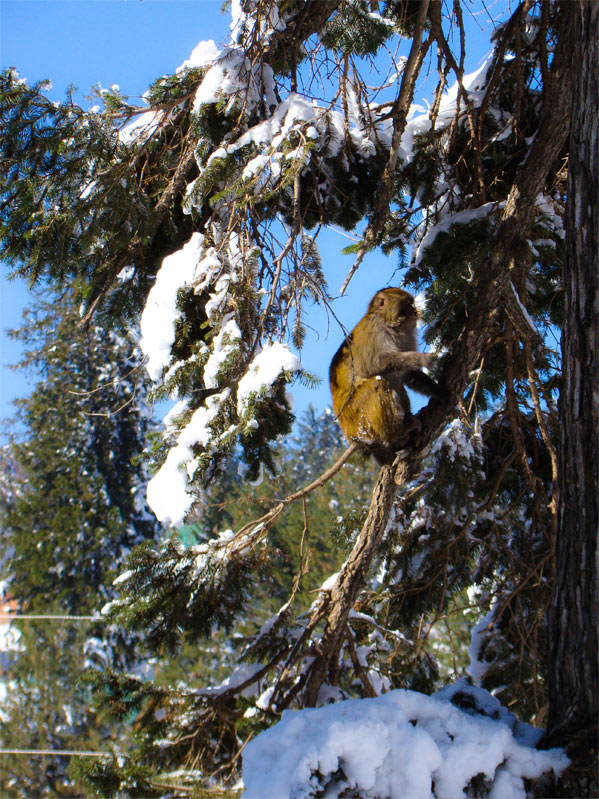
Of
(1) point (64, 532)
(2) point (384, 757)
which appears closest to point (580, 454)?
(2) point (384, 757)

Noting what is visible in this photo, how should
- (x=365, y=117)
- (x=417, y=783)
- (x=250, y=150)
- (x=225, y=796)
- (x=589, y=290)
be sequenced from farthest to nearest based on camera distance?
(x=365, y=117)
(x=250, y=150)
(x=225, y=796)
(x=589, y=290)
(x=417, y=783)

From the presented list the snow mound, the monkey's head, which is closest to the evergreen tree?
the monkey's head

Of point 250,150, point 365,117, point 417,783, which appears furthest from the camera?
point 365,117

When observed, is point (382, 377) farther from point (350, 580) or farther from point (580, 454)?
point (580, 454)

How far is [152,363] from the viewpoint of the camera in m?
3.25

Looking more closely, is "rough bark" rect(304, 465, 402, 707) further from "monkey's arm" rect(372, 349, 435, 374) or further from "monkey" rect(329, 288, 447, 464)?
"monkey's arm" rect(372, 349, 435, 374)

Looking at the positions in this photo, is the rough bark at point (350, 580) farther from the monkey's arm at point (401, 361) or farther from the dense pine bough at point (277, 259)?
the monkey's arm at point (401, 361)

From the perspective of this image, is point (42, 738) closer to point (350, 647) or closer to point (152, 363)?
point (350, 647)

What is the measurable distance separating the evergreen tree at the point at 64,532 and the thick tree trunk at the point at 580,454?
40.1 feet

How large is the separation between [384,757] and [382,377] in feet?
8.02

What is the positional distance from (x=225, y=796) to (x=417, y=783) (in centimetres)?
168

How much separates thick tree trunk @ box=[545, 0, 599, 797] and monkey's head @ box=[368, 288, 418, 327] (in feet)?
6.85

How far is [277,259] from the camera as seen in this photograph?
2.92 meters

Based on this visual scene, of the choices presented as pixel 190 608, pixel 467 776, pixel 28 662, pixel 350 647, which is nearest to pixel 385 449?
pixel 350 647
